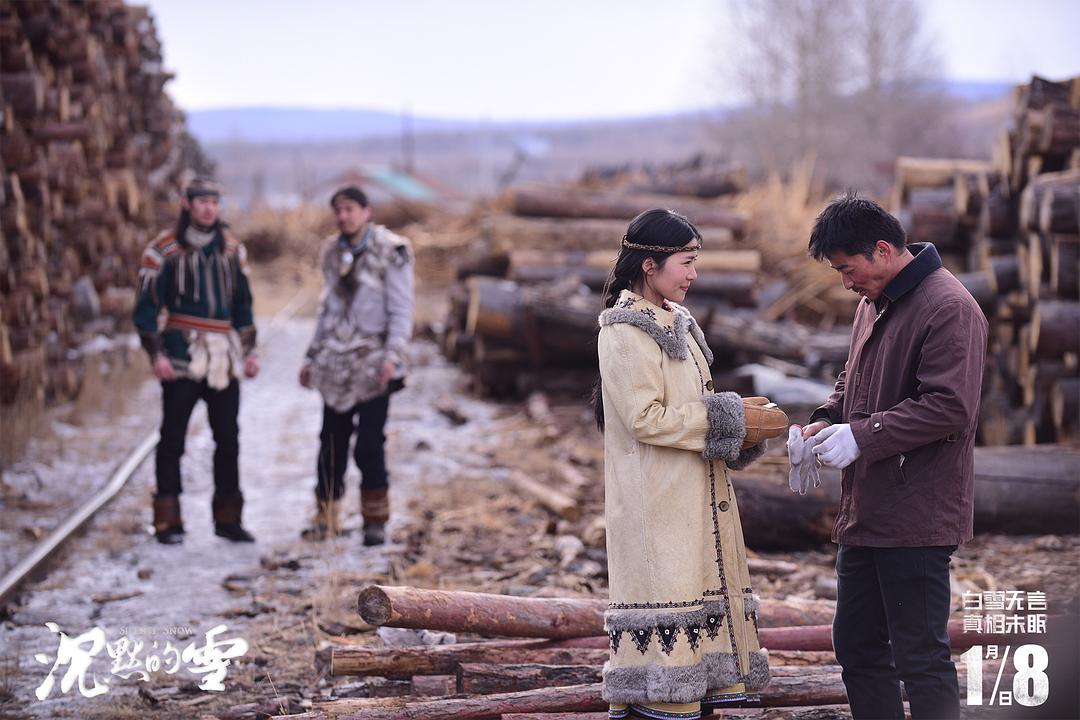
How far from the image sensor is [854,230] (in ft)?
12.1

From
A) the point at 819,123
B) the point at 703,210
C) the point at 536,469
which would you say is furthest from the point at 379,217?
the point at 819,123

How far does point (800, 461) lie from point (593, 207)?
427 inches

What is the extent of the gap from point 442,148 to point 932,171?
139479 mm

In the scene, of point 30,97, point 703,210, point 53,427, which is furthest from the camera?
point 703,210

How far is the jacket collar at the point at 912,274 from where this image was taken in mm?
3721

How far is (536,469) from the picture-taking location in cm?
964

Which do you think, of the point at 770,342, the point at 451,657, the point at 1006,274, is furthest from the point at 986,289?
the point at 451,657

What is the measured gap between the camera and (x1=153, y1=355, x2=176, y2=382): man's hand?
7.19 m

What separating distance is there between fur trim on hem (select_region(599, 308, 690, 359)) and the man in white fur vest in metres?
3.49

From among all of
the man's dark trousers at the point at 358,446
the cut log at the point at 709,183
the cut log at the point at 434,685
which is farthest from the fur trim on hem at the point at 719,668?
the cut log at the point at 709,183

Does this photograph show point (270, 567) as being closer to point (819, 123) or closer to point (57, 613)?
point (57, 613)

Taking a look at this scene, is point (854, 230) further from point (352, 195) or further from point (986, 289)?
point (986, 289)

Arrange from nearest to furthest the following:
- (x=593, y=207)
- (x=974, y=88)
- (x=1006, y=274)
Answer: (x=1006, y=274) < (x=593, y=207) < (x=974, y=88)

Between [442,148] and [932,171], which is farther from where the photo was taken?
[442,148]
